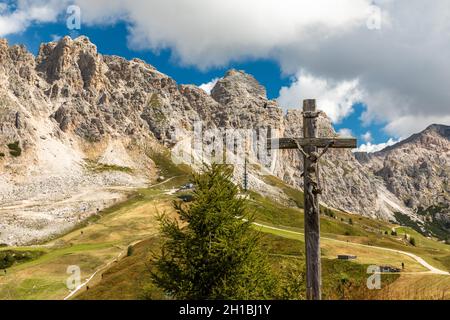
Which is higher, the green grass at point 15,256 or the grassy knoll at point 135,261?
the grassy knoll at point 135,261

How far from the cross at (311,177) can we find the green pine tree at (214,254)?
6427mm

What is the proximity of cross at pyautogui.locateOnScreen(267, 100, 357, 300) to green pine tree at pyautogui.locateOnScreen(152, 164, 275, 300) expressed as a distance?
6.43 metres

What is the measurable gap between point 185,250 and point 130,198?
605 ft

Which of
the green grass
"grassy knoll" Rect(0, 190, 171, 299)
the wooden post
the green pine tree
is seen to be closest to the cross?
the wooden post

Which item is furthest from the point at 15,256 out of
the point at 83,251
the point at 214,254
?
the point at 214,254

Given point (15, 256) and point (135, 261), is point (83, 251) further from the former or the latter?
point (135, 261)

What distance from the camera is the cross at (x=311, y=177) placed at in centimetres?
1395

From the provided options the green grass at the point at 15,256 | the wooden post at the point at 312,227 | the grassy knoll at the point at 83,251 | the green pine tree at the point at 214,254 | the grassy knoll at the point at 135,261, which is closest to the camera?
the wooden post at the point at 312,227

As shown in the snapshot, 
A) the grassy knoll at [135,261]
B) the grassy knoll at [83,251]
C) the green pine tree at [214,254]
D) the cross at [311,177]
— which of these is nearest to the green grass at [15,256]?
the grassy knoll at [135,261]

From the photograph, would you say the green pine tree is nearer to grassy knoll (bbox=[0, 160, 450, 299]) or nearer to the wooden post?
grassy knoll (bbox=[0, 160, 450, 299])

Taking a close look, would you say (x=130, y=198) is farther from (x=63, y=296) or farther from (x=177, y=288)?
(x=177, y=288)

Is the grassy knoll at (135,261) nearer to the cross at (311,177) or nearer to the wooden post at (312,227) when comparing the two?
the wooden post at (312,227)

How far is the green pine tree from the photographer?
66.3 feet
